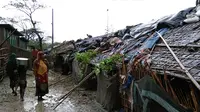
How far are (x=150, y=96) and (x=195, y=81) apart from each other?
98 centimetres

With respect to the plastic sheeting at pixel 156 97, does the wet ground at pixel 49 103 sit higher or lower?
lower

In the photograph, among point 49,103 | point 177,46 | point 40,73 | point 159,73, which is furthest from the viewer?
point 40,73

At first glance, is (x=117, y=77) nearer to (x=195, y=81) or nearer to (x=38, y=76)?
(x=38, y=76)

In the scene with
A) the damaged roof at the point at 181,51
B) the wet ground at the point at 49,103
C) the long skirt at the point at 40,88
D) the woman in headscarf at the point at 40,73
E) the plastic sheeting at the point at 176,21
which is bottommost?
the wet ground at the point at 49,103

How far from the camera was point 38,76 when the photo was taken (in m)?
12.0

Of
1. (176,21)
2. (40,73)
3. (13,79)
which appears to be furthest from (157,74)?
(13,79)

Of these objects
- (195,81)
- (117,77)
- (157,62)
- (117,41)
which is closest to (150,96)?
(195,81)

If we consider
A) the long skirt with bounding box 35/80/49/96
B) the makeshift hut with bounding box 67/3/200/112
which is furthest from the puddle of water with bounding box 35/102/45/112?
the makeshift hut with bounding box 67/3/200/112

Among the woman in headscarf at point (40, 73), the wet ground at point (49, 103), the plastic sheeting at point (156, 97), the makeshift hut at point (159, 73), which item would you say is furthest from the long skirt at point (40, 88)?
the plastic sheeting at point (156, 97)

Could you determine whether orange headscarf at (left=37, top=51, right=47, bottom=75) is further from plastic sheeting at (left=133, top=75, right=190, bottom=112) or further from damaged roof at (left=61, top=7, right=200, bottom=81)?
plastic sheeting at (left=133, top=75, right=190, bottom=112)

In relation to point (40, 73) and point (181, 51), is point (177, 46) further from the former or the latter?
point (40, 73)

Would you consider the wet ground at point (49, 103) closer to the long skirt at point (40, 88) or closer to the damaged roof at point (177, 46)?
the long skirt at point (40, 88)

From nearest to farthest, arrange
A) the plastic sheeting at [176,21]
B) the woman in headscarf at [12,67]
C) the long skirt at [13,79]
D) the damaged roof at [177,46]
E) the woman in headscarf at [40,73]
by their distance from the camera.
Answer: the damaged roof at [177,46] < the plastic sheeting at [176,21] < the woman in headscarf at [40,73] < the woman in headscarf at [12,67] < the long skirt at [13,79]

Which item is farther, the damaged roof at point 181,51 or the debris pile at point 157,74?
the damaged roof at point 181,51
